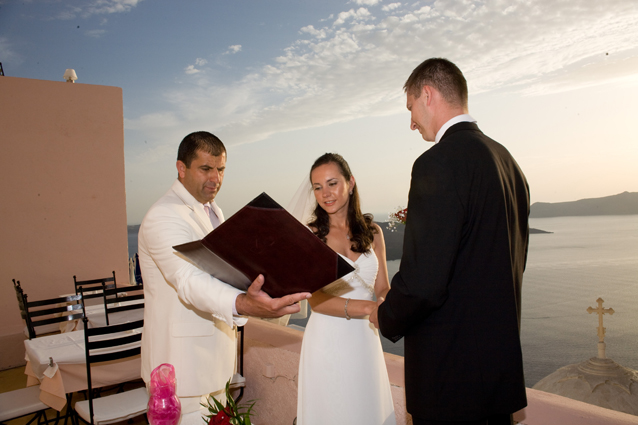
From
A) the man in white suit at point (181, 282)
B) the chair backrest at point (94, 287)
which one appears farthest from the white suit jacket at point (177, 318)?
the chair backrest at point (94, 287)

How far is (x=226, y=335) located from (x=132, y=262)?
5.04m

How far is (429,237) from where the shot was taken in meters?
1.13

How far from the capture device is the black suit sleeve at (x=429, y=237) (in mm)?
1121

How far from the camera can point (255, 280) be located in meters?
1.16

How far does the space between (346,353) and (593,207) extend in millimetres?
4855

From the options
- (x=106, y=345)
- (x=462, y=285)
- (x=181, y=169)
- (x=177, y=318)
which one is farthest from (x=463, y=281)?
(x=106, y=345)

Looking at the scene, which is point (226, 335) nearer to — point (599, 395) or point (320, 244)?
point (320, 244)

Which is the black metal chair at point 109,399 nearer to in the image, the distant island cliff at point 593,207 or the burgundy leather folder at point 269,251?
the burgundy leather folder at point 269,251

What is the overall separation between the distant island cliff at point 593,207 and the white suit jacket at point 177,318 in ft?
12.9

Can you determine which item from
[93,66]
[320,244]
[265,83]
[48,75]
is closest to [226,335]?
[320,244]

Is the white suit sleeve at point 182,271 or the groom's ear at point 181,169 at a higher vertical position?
the groom's ear at point 181,169

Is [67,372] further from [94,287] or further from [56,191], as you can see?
[56,191]

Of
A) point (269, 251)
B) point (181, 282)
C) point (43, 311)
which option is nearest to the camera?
point (269, 251)

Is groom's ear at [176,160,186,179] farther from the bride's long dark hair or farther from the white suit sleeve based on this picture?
the bride's long dark hair
